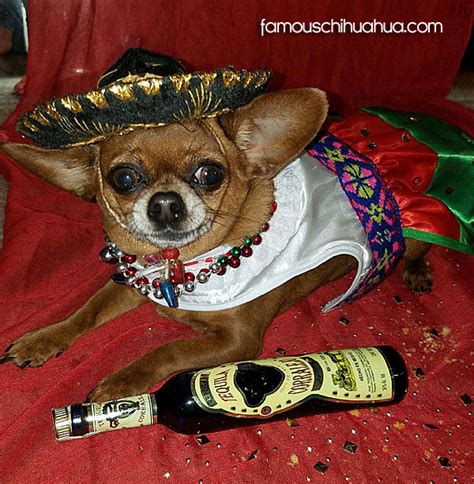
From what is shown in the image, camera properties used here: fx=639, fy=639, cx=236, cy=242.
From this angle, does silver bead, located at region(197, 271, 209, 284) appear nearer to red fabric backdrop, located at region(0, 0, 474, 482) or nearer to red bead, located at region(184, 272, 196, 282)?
red bead, located at region(184, 272, 196, 282)

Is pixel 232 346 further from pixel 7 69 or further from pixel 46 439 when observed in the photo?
pixel 7 69

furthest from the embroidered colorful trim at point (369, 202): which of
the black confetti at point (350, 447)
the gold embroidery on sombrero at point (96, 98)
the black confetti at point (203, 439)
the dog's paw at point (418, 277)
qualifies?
the gold embroidery on sombrero at point (96, 98)

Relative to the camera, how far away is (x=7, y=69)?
2.33 metres

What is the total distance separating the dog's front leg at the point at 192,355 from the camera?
3.99 ft

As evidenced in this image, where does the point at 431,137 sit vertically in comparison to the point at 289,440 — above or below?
above

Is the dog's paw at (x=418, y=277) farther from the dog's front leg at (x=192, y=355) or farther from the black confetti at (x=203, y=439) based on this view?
the black confetti at (x=203, y=439)

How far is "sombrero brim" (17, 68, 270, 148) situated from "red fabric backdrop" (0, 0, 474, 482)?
0.51m

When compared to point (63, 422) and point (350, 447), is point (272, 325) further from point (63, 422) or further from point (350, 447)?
point (63, 422)

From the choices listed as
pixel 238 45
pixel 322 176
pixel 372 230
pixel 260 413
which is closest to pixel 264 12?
pixel 238 45

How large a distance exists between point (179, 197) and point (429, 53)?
1.31 m

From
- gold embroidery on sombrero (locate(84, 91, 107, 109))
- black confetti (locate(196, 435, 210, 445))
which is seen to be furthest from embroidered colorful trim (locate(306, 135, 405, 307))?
gold embroidery on sombrero (locate(84, 91, 107, 109))

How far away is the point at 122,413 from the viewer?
1083mm

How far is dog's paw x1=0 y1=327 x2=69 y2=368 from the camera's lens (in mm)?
1305

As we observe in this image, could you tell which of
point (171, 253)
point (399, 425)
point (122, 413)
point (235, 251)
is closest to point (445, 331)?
point (399, 425)
